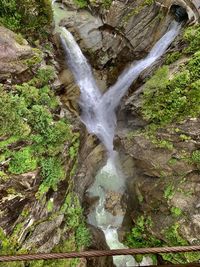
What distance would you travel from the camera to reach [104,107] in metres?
14.0

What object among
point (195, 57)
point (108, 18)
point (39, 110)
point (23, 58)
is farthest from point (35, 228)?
point (108, 18)

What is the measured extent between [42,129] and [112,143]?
5134 millimetres

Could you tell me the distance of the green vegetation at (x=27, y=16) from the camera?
34.4 ft

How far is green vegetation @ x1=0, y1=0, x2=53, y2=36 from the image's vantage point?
10.5 m

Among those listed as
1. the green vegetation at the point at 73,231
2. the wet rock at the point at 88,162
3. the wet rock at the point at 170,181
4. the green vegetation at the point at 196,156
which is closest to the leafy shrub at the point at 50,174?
the green vegetation at the point at 73,231

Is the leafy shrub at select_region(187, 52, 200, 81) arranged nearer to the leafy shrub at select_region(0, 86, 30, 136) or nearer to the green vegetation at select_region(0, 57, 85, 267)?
the green vegetation at select_region(0, 57, 85, 267)

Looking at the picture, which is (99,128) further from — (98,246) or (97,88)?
(98,246)

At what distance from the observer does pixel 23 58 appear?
10.0m

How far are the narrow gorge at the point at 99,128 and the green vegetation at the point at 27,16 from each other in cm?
4

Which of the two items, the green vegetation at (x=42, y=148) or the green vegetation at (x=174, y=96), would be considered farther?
the green vegetation at (x=174, y=96)

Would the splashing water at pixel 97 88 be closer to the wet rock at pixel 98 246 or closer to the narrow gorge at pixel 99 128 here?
the narrow gorge at pixel 99 128

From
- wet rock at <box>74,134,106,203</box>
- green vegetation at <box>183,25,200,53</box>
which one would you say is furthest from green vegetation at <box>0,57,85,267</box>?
green vegetation at <box>183,25,200,53</box>

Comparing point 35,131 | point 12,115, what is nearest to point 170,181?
point 35,131

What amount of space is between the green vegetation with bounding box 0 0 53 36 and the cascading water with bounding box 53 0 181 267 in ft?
5.06
